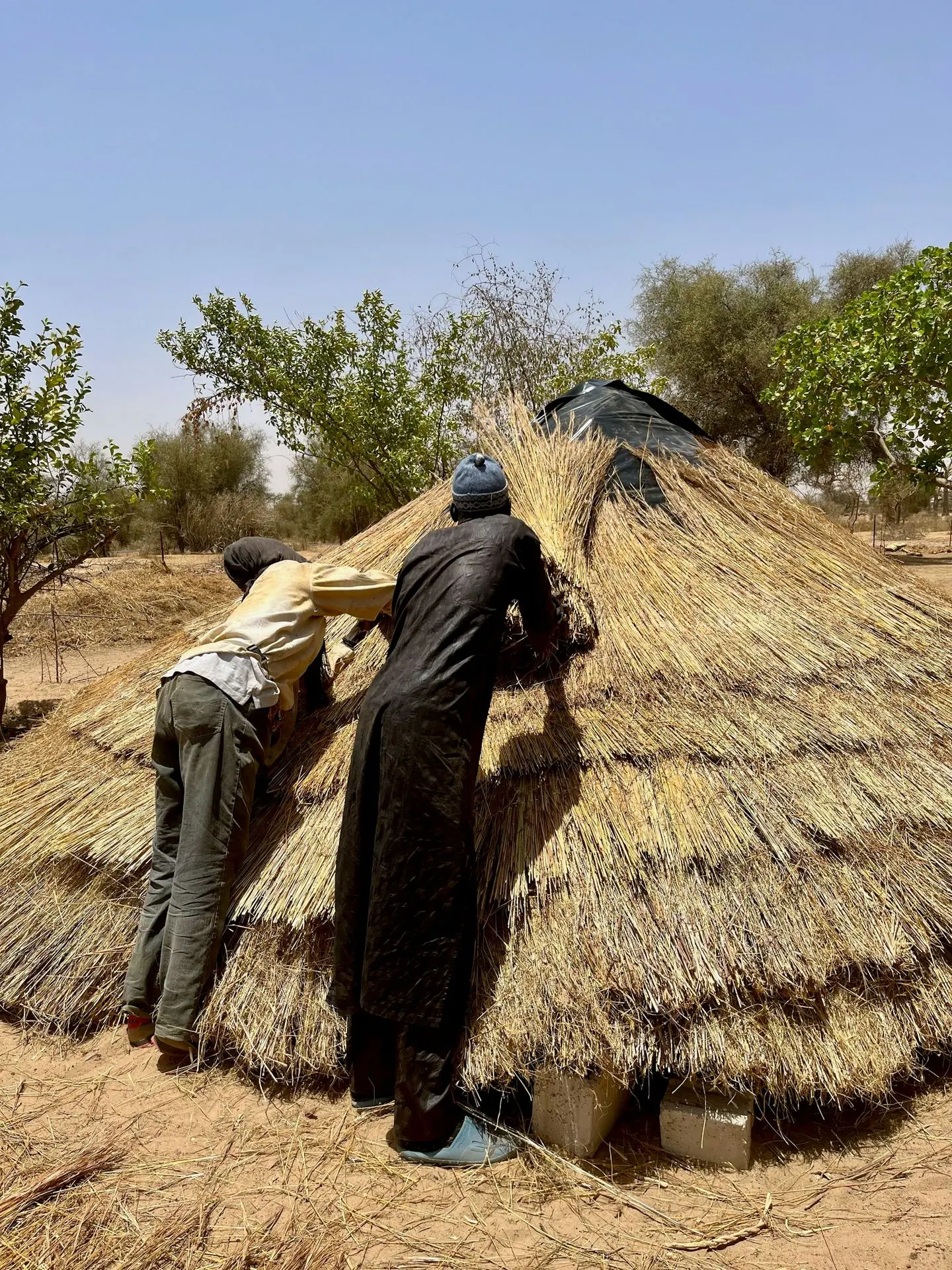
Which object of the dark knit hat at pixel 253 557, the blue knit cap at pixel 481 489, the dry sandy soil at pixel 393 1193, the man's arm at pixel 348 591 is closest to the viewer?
the dry sandy soil at pixel 393 1193

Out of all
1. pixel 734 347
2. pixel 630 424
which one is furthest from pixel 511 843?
pixel 734 347

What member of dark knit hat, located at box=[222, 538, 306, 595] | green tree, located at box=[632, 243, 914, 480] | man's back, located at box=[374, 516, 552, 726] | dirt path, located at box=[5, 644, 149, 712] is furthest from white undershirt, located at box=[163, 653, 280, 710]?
green tree, located at box=[632, 243, 914, 480]

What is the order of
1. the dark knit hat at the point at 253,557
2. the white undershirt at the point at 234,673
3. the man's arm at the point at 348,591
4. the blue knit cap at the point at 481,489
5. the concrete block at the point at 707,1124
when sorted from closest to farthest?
1. the concrete block at the point at 707,1124
2. the blue knit cap at the point at 481,489
3. the white undershirt at the point at 234,673
4. the man's arm at the point at 348,591
5. the dark knit hat at the point at 253,557

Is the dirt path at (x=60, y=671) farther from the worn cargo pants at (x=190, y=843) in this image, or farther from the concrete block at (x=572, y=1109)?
the concrete block at (x=572, y=1109)

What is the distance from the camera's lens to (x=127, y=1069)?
310 cm

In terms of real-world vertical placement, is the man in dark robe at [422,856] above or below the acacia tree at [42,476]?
below

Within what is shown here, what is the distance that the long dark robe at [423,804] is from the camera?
8.51 ft

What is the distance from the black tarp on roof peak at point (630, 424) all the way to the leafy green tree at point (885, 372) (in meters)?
5.53

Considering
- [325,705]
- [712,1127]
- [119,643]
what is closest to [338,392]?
[119,643]

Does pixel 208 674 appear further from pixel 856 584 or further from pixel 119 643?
pixel 119 643

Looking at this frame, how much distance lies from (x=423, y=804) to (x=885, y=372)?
9.28 m

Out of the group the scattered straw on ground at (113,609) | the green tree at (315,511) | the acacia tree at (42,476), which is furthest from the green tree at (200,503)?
the acacia tree at (42,476)

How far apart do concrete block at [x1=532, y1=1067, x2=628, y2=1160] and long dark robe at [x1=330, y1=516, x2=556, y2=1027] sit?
1.11 ft

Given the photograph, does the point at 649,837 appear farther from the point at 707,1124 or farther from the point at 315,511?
the point at 315,511
